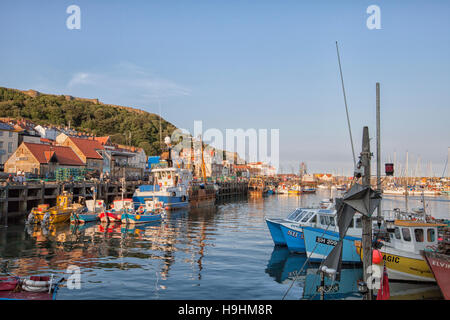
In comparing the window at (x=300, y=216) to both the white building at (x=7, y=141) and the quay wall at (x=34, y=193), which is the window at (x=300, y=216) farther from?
the white building at (x=7, y=141)

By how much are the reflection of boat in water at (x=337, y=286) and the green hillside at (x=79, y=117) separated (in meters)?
117

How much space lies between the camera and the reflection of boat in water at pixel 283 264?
760 inches

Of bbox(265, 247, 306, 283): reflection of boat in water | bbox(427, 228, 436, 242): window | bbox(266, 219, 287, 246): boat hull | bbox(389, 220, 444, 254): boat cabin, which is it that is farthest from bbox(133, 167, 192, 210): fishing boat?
bbox(427, 228, 436, 242): window

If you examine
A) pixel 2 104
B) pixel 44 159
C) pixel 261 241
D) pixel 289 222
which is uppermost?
pixel 2 104

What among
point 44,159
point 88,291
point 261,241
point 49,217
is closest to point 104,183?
point 44,159

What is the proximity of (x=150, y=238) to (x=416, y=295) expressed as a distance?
20.0 m

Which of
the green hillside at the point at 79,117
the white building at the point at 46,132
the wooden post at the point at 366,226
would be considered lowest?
the wooden post at the point at 366,226

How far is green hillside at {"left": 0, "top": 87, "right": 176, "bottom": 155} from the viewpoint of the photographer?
4925 inches

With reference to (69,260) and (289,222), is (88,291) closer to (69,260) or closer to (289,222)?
(69,260)

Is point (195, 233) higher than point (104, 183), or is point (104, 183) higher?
point (104, 183)

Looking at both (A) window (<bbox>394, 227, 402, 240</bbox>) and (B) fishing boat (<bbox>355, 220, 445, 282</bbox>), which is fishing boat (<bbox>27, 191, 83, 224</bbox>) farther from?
(A) window (<bbox>394, 227, 402, 240</bbox>)

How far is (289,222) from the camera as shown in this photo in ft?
83.8

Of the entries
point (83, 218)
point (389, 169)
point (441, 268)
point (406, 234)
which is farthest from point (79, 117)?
point (441, 268)

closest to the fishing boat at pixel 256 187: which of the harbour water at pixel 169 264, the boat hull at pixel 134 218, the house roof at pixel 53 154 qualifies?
the house roof at pixel 53 154
